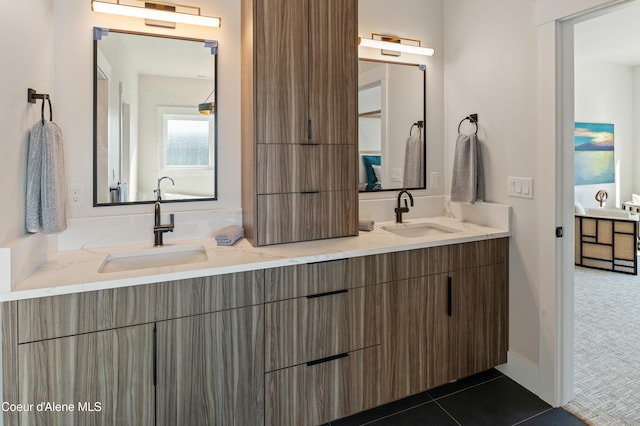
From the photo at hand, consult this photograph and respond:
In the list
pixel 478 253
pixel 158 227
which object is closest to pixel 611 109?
pixel 478 253

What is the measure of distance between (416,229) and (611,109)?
5.52 meters

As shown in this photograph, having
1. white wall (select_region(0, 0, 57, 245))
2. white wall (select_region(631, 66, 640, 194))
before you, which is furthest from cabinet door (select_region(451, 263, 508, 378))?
white wall (select_region(631, 66, 640, 194))

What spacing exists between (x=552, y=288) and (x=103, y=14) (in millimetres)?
2721

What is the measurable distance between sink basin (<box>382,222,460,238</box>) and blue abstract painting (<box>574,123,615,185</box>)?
4286mm

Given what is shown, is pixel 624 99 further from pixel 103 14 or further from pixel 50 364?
pixel 50 364

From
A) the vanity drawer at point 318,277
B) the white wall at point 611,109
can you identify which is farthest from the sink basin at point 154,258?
the white wall at point 611,109

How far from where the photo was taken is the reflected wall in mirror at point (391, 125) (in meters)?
2.51

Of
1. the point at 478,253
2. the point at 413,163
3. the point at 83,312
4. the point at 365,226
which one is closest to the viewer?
the point at 83,312

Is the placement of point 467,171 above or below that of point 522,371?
above

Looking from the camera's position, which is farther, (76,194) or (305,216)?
(305,216)

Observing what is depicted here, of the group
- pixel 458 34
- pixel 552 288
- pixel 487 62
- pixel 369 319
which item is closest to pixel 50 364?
pixel 369 319

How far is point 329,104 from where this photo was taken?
6.65ft

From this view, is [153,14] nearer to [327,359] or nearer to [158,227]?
[158,227]

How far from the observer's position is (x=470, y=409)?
6.56 ft
